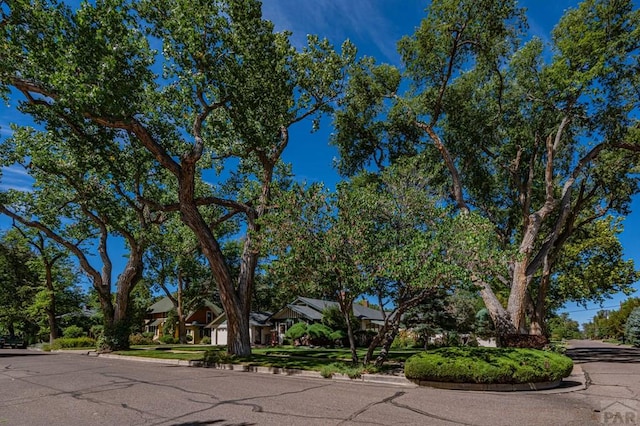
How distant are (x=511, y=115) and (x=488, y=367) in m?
14.7

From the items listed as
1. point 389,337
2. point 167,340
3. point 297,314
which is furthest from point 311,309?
point 389,337

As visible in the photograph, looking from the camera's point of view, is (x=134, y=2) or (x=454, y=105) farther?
(x=454, y=105)

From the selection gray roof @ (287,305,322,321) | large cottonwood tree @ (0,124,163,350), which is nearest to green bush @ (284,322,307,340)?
gray roof @ (287,305,322,321)

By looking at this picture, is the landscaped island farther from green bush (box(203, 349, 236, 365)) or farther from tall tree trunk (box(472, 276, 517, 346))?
green bush (box(203, 349, 236, 365))

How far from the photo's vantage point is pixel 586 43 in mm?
15648

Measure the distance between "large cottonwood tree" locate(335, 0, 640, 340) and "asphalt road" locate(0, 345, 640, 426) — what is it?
663 centimetres

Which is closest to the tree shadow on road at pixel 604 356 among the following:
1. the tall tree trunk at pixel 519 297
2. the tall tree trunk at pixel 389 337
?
the tall tree trunk at pixel 519 297

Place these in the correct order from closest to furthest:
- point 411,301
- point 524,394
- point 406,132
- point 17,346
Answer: point 524,394 < point 411,301 < point 406,132 < point 17,346

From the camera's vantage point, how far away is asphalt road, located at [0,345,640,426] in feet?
20.2

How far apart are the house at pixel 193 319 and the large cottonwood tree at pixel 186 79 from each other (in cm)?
3264

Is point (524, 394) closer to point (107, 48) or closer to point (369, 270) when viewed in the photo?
point (369, 270)

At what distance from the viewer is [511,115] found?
19859 millimetres

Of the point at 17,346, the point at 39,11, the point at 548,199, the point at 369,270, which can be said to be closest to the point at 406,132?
the point at 548,199

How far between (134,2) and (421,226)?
12959mm
